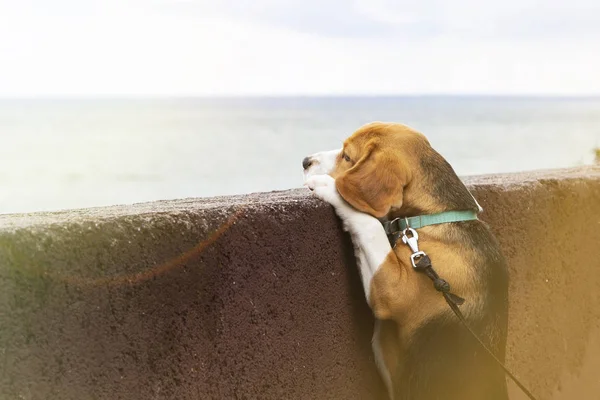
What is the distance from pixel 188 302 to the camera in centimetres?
240

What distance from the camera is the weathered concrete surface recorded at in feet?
6.59

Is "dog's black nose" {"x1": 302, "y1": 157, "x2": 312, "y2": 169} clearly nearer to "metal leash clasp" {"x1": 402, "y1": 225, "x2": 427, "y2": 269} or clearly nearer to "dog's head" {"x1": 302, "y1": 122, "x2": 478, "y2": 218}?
"dog's head" {"x1": 302, "y1": 122, "x2": 478, "y2": 218}

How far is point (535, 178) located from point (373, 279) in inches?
70.1

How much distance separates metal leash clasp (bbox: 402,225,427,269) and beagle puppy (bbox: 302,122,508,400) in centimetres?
3

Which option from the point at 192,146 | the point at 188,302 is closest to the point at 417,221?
the point at 188,302

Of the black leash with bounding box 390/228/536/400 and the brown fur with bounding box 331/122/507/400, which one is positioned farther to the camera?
the brown fur with bounding box 331/122/507/400

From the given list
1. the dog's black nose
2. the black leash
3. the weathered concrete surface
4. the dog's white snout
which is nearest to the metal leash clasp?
the black leash

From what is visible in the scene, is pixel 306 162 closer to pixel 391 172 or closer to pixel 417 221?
pixel 391 172

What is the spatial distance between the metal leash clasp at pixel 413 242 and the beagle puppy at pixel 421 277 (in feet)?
0.11

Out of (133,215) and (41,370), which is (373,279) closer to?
(133,215)

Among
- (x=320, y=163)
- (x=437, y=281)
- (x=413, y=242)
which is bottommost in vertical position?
(x=437, y=281)

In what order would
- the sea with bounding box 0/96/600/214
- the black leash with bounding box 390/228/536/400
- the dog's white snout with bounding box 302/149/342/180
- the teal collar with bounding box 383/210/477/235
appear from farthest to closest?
the sea with bounding box 0/96/600/214
the dog's white snout with bounding box 302/149/342/180
the teal collar with bounding box 383/210/477/235
the black leash with bounding box 390/228/536/400

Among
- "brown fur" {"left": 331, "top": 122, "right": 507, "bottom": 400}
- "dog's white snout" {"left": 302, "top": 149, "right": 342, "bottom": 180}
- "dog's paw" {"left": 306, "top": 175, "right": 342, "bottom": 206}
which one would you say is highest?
"dog's white snout" {"left": 302, "top": 149, "right": 342, "bottom": 180}

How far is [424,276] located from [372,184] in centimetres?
45
